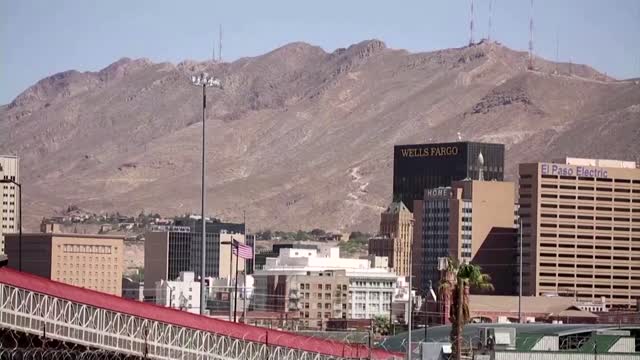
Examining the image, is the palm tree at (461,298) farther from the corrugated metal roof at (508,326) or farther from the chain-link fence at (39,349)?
the chain-link fence at (39,349)

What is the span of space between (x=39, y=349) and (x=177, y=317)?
11098 mm

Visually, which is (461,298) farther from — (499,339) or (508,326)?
(508,326)

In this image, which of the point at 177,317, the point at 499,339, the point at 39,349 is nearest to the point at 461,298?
the point at 499,339

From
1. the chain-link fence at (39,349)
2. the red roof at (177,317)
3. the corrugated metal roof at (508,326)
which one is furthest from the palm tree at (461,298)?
the chain-link fence at (39,349)

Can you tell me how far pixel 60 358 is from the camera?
85.5m

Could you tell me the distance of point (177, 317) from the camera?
91.2 metres

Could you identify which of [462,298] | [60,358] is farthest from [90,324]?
[462,298]

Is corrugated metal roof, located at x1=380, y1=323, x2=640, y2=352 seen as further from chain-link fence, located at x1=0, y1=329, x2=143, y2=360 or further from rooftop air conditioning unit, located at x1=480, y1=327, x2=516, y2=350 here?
chain-link fence, located at x1=0, y1=329, x2=143, y2=360

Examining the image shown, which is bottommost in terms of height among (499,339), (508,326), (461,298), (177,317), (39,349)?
(499,339)

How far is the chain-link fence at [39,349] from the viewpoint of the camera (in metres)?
80.8

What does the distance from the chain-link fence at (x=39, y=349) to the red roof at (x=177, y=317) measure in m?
2.03

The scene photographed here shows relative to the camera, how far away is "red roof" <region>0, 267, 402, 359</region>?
3221 inches

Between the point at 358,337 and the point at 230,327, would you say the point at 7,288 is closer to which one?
the point at 230,327

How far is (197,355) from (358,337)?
70.9 m
